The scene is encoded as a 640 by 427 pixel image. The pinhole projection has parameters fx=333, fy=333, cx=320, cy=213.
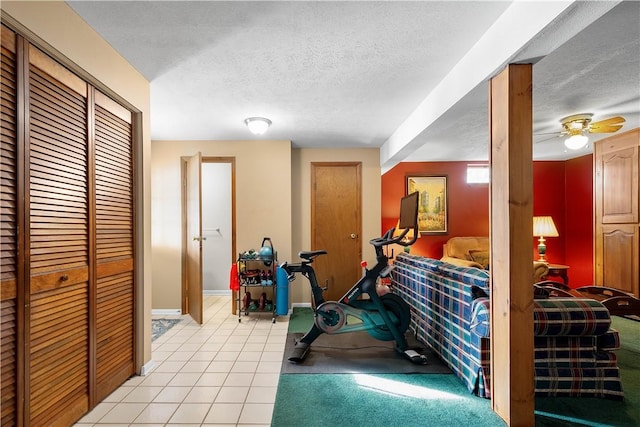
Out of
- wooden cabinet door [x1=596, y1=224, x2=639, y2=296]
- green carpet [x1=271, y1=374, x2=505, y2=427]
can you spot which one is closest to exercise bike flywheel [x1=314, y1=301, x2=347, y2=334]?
green carpet [x1=271, y1=374, x2=505, y2=427]

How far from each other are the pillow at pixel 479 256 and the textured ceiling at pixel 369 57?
2.47 metres

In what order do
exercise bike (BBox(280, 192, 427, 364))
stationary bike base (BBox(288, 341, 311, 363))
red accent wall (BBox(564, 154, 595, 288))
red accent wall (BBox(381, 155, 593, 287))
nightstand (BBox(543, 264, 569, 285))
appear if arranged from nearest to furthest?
stationary bike base (BBox(288, 341, 311, 363)) < exercise bike (BBox(280, 192, 427, 364)) < nightstand (BBox(543, 264, 569, 285)) < red accent wall (BBox(564, 154, 595, 288)) < red accent wall (BBox(381, 155, 593, 287))

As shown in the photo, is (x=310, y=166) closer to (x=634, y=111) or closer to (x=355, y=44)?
(x=355, y=44)

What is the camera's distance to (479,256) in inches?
220

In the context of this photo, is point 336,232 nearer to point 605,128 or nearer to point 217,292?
point 217,292

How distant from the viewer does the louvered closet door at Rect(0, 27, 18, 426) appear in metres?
1.50

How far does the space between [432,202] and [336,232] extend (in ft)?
7.17

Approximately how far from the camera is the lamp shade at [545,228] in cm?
549

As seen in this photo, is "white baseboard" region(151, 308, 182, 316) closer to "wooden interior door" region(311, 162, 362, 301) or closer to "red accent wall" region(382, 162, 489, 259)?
"wooden interior door" region(311, 162, 362, 301)

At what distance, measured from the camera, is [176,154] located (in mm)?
4621

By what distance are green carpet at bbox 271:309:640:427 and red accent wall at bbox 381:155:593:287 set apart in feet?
11.9

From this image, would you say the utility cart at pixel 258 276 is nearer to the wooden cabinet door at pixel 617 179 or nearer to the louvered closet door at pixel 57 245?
the louvered closet door at pixel 57 245

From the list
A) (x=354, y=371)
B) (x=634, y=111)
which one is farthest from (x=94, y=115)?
(x=634, y=111)

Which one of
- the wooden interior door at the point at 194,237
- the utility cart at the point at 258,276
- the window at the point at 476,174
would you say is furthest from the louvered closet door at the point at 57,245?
the window at the point at 476,174
